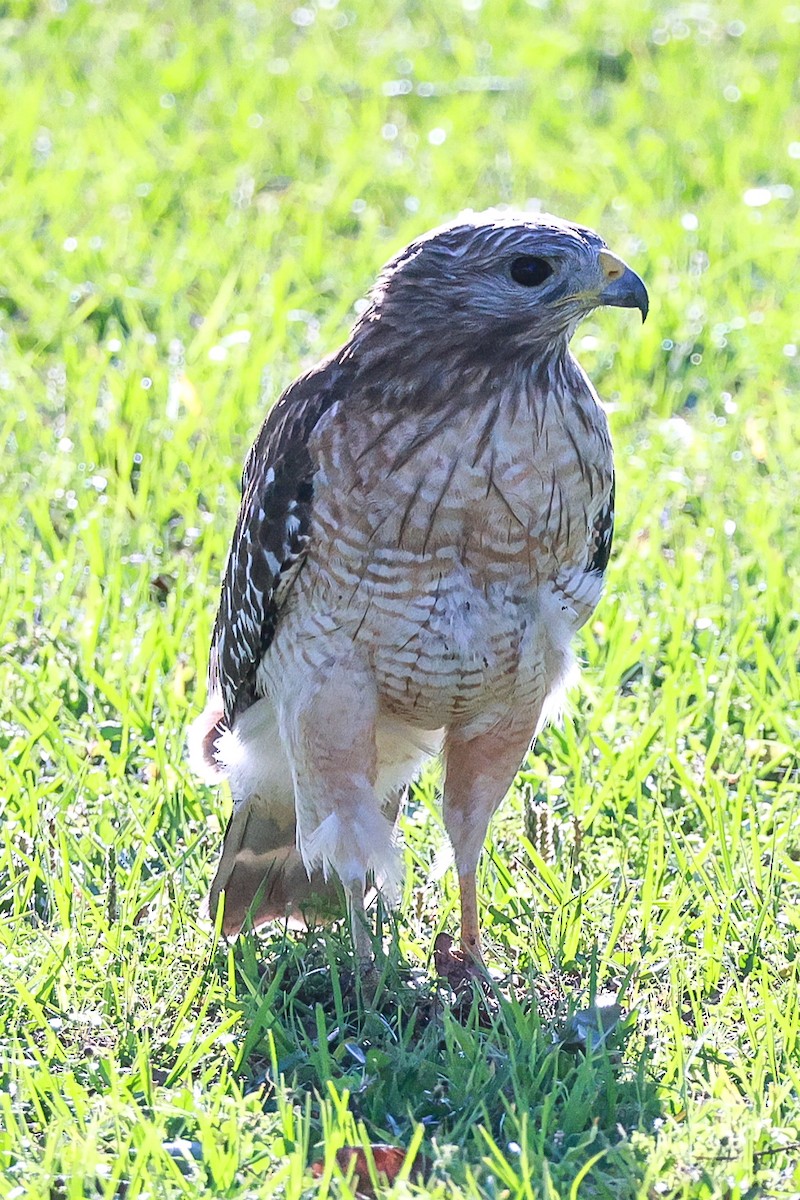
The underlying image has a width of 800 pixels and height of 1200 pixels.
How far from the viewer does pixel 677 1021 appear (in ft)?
12.1

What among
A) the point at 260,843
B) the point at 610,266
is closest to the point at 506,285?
the point at 610,266

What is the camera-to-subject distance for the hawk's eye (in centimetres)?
345

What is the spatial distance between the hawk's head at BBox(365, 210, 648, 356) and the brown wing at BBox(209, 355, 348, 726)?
0.81ft

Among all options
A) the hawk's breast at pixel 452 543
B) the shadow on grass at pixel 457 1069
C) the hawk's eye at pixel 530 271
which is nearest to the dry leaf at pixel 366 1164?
the shadow on grass at pixel 457 1069

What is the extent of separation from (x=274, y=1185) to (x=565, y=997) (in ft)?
3.25

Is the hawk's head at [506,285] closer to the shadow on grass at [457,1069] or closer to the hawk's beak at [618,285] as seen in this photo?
the hawk's beak at [618,285]

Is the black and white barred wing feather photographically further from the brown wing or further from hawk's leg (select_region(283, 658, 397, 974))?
hawk's leg (select_region(283, 658, 397, 974))

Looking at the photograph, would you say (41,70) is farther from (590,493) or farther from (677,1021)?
(677,1021)

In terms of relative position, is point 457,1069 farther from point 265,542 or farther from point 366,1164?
point 265,542

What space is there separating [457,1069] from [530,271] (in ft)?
5.43

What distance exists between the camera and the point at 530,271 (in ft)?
11.3

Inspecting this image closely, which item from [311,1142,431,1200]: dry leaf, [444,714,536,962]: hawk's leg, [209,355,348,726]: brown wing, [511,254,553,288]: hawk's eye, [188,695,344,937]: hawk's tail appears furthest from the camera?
[188,695,344,937]: hawk's tail

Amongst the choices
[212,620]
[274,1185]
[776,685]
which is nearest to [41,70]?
[212,620]

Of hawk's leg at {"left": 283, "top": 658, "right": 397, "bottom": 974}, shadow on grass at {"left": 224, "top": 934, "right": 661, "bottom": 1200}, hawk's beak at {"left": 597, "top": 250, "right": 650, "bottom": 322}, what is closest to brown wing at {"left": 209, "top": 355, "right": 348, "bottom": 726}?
hawk's leg at {"left": 283, "top": 658, "right": 397, "bottom": 974}
